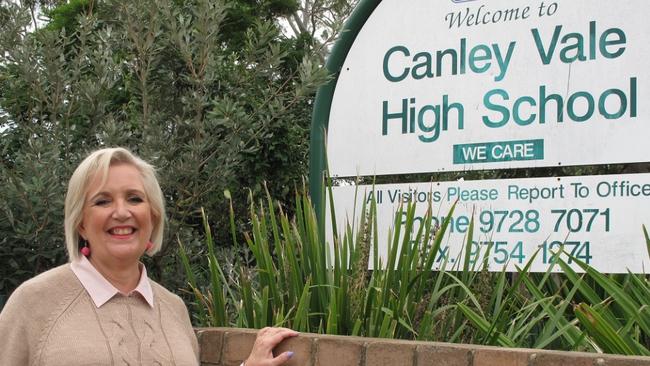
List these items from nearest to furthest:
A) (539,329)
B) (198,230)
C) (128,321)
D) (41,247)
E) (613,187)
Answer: (128,321), (539,329), (613,187), (41,247), (198,230)

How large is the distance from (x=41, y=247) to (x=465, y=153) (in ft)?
7.53

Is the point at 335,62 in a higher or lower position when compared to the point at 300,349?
higher

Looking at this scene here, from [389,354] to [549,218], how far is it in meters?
1.61

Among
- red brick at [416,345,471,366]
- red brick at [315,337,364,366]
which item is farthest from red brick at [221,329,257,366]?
red brick at [416,345,471,366]

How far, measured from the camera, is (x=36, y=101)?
5.39 meters

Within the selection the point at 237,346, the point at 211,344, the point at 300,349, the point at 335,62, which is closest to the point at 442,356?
the point at 300,349

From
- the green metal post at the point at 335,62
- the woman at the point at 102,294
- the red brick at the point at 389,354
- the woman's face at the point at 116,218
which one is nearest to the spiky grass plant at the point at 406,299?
the red brick at the point at 389,354

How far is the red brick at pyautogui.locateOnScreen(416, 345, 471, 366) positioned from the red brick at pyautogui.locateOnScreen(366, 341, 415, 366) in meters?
0.04

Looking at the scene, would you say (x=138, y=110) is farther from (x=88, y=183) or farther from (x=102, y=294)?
(x=102, y=294)

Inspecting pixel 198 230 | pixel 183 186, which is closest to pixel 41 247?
pixel 183 186

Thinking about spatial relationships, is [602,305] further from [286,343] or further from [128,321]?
[128,321]

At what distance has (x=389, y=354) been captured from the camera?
365cm

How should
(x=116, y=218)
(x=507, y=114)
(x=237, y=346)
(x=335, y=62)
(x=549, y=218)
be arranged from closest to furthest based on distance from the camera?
(x=116, y=218) → (x=237, y=346) → (x=549, y=218) → (x=507, y=114) → (x=335, y=62)

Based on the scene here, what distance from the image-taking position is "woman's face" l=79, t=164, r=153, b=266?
132 inches
